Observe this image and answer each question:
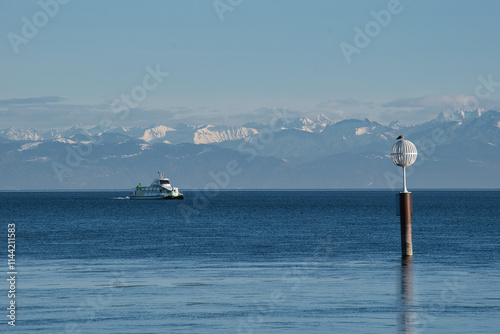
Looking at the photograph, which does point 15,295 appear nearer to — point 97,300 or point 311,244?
point 97,300

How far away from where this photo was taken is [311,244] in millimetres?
76375

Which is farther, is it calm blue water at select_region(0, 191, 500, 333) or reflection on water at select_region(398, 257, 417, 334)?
calm blue water at select_region(0, 191, 500, 333)

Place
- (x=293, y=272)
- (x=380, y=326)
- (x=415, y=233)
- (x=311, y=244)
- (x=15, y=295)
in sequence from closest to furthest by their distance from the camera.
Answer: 1. (x=380, y=326)
2. (x=15, y=295)
3. (x=293, y=272)
4. (x=311, y=244)
5. (x=415, y=233)

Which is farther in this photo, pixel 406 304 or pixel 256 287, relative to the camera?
pixel 256 287

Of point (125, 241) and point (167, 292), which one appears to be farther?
point (125, 241)

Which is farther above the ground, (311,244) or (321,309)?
(311,244)

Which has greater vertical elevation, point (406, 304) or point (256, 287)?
point (256, 287)

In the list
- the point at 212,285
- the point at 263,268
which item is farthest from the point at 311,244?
the point at 212,285

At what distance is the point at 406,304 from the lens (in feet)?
123

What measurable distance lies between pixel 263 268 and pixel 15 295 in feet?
58.3

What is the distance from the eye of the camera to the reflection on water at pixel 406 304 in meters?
32.2

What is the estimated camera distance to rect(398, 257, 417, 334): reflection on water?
3222 centimetres

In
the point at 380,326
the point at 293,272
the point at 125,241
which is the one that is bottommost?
the point at 380,326

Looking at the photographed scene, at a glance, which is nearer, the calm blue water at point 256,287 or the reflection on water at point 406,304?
the reflection on water at point 406,304
